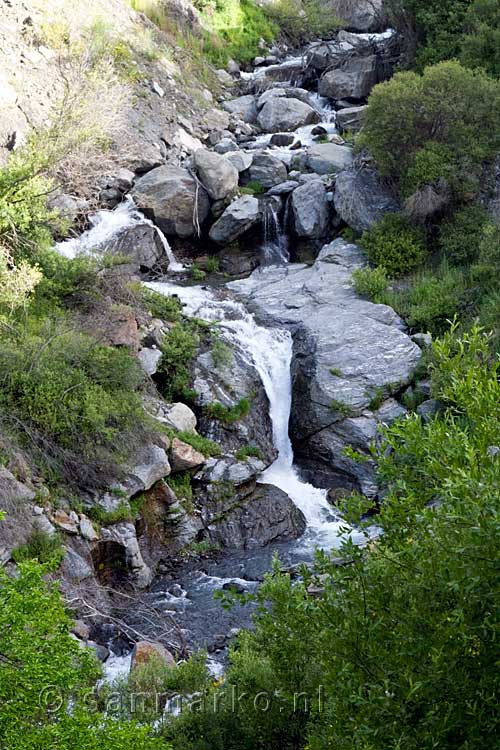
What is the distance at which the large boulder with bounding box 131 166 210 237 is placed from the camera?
16750 millimetres

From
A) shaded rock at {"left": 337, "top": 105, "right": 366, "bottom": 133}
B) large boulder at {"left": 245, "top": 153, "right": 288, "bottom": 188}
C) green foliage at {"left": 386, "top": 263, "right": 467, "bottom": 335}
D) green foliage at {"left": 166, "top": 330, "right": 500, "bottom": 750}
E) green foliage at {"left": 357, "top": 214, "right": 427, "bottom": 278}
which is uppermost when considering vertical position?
green foliage at {"left": 166, "top": 330, "right": 500, "bottom": 750}

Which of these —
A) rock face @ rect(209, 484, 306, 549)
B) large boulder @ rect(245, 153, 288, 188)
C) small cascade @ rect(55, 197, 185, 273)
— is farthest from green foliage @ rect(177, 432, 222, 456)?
large boulder @ rect(245, 153, 288, 188)

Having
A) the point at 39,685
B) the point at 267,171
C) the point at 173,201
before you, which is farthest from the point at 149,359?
the point at 267,171

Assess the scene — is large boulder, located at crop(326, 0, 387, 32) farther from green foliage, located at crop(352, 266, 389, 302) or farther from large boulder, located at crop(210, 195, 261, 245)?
green foliage, located at crop(352, 266, 389, 302)

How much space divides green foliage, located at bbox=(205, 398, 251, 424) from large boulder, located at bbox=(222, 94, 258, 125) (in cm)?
1246

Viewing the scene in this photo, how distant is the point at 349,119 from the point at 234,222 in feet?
20.5

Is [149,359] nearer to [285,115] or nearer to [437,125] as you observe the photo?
[437,125]

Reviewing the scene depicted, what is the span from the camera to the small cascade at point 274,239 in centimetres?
1727

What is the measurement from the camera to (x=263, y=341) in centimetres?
1374

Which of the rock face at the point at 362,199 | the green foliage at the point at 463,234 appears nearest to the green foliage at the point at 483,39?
Answer: the rock face at the point at 362,199

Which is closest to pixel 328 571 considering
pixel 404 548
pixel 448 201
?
pixel 404 548

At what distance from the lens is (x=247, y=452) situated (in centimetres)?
1214

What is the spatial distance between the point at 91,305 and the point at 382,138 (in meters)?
7.59

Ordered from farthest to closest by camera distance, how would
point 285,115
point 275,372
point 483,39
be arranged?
point 285,115
point 483,39
point 275,372
